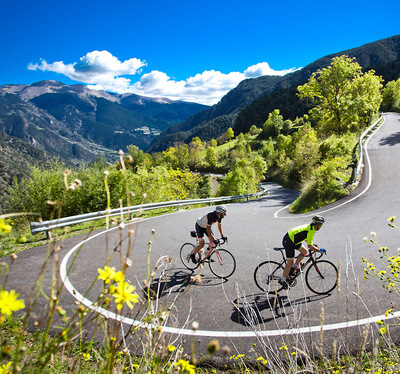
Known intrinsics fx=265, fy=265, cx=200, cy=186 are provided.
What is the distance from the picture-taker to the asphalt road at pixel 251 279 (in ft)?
14.2

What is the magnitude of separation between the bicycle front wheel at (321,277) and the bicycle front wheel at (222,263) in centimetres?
186

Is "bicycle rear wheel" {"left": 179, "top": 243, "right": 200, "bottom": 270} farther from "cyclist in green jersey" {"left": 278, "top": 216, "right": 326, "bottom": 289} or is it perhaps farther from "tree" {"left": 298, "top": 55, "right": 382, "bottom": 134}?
"tree" {"left": 298, "top": 55, "right": 382, "bottom": 134}

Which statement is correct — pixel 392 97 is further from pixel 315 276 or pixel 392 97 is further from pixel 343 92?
pixel 315 276

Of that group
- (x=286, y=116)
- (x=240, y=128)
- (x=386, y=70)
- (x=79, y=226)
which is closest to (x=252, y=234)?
(x=79, y=226)

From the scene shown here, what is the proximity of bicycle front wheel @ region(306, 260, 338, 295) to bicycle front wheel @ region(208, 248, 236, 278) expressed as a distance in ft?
6.11

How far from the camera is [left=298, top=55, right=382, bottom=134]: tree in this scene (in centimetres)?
2795

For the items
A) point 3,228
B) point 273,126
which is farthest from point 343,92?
point 273,126

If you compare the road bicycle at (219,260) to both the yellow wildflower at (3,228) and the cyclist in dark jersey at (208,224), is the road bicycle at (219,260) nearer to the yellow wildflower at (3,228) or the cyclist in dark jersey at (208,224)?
the cyclist in dark jersey at (208,224)

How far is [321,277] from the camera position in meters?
6.05

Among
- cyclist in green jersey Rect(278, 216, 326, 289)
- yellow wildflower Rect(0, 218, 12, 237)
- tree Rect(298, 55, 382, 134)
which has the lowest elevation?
cyclist in green jersey Rect(278, 216, 326, 289)

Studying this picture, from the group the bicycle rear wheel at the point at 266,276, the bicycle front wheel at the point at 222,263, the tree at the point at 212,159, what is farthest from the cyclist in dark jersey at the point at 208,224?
the tree at the point at 212,159

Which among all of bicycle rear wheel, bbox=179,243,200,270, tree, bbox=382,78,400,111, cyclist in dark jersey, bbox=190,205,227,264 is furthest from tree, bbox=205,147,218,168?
cyclist in dark jersey, bbox=190,205,227,264

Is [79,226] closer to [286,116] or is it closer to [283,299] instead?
[283,299]

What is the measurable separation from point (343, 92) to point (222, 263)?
2939cm
